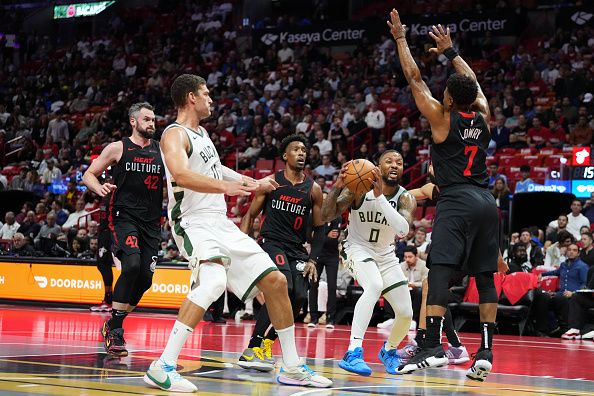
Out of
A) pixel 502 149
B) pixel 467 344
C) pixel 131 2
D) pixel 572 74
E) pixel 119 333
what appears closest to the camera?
pixel 119 333

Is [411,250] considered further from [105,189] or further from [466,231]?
[466,231]

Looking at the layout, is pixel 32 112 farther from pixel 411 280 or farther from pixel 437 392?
pixel 437 392

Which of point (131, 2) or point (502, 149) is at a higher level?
point (131, 2)

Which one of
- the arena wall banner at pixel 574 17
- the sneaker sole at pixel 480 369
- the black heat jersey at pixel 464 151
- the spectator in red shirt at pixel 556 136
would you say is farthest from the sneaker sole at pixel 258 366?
the arena wall banner at pixel 574 17

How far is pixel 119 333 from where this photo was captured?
852 cm

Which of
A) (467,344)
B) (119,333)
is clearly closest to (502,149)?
(467,344)

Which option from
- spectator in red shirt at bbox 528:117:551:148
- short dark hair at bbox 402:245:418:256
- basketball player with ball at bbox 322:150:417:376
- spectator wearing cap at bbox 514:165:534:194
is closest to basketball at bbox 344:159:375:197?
Answer: basketball player with ball at bbox 322:150:417:376

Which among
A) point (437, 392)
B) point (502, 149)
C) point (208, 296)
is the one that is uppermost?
point (502, 149)

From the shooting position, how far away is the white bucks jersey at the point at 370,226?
27.3 ft

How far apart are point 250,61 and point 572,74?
11.0m

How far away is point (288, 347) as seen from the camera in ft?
22.5

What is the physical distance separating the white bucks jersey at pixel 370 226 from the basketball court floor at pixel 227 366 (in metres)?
1.14

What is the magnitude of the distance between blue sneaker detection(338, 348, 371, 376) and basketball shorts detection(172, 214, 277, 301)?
4.03ft

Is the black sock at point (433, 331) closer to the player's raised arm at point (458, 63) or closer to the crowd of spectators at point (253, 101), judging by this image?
the player's raised arm at point (458, 63)
